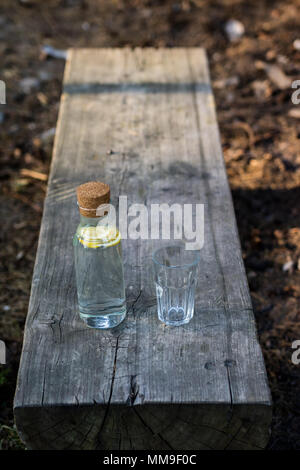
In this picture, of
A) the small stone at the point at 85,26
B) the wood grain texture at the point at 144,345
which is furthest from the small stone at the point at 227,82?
the wood grain texture at the point at 144,345

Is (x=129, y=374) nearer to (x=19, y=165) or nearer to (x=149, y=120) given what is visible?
(x=149, y=120)

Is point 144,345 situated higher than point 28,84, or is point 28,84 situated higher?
point 144,345

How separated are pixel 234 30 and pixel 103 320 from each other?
14.2 feet

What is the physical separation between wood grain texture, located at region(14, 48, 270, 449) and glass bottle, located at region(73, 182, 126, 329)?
5cm

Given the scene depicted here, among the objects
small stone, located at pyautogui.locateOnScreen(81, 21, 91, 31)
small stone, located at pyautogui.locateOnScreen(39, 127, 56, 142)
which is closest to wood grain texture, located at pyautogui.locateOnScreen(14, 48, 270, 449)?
small stone, located at pyautogui.locateOnScreen(39, 127, 56, 142)

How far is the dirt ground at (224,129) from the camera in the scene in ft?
8.98

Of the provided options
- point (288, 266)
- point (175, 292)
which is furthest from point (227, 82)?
point (175, 292)

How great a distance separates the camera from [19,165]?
156 inches

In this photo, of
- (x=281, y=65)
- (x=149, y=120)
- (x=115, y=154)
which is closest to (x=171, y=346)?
(x=115, y=154)

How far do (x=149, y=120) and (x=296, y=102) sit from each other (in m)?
2.05

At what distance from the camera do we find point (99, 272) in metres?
1.64

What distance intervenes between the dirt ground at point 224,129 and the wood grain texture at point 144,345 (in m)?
0.79

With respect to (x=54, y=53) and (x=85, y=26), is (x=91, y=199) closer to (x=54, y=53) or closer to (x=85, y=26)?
(x=54, y=53)

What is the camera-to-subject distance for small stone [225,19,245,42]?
5223mm
